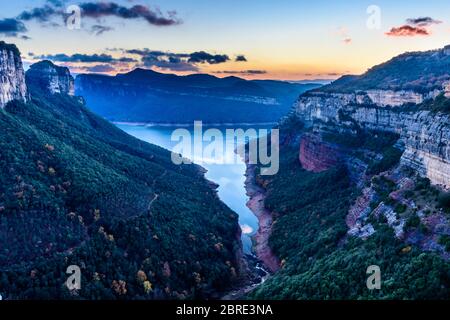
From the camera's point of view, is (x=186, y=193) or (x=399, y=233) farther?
(x=186, y=193)

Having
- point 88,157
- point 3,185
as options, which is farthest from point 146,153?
point 3,185

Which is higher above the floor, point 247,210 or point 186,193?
point 186,193

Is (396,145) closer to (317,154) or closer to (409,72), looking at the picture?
(317,154)

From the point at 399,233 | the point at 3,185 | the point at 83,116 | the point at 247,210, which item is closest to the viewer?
the point at 399,233

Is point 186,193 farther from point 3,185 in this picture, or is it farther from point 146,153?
point 3,185

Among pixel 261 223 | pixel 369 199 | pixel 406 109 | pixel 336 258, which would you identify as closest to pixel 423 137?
pixel 369 199

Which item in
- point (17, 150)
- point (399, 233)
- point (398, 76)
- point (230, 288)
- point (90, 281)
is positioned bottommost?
point (230, 288)
